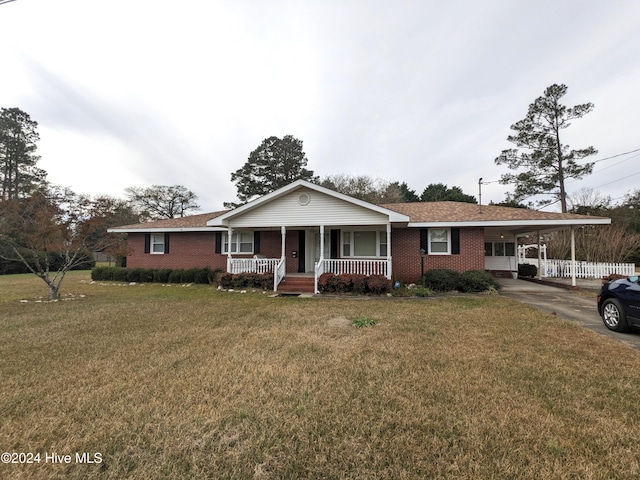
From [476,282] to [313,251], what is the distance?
7440mm

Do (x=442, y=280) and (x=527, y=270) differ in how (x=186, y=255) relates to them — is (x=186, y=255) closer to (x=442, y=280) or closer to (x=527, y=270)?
(x=442, y=280)

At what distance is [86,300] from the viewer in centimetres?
952

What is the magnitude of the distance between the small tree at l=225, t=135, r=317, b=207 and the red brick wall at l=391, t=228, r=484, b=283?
22.8m

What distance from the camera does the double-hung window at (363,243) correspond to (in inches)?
511

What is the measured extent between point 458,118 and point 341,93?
658 centimetres

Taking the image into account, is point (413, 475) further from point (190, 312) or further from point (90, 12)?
point (90, 12)

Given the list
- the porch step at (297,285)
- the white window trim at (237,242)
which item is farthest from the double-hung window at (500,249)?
the white window trim at (237,242)

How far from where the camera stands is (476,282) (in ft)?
34.3

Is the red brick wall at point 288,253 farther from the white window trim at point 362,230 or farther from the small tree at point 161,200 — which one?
the small tree at point 161,200

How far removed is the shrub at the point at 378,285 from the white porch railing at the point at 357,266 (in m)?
0.62

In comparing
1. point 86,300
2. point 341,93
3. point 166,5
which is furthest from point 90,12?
point 341,93

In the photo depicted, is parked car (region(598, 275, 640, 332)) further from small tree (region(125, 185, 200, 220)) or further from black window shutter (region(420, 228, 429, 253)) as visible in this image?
small tree (region(125, 185, 200, 220))

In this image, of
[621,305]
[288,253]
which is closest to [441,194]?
[288,253]

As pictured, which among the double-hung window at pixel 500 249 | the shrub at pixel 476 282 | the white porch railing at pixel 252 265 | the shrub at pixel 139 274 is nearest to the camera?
the shrub at pixel 476 282
